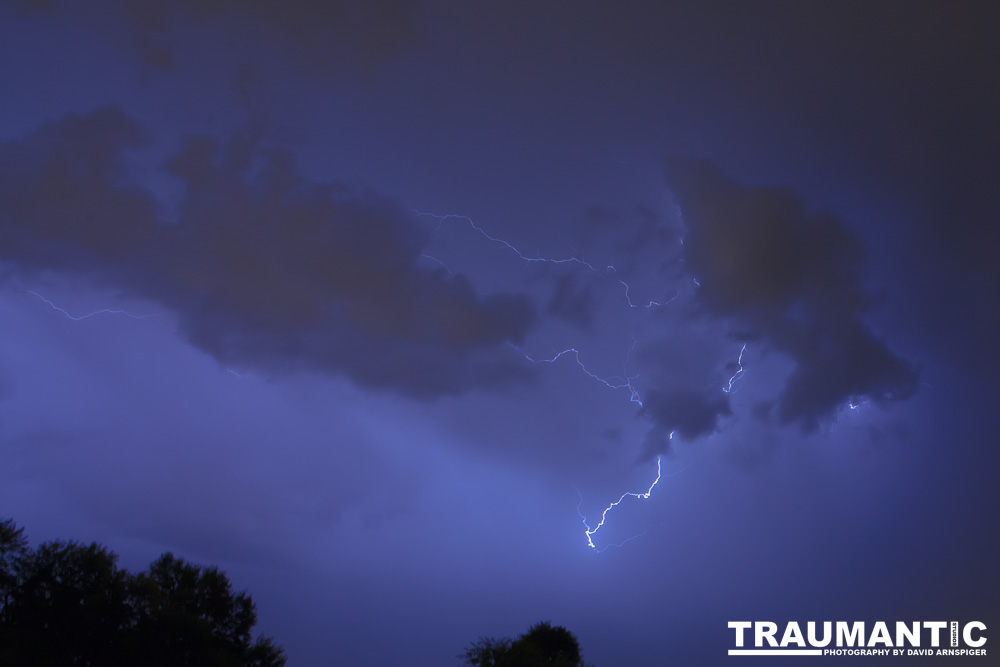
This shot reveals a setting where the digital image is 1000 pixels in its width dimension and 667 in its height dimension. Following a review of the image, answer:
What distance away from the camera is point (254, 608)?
24.6 m

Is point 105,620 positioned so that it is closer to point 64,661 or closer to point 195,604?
point 64,661

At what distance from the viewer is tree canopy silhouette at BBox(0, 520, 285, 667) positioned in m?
18.4

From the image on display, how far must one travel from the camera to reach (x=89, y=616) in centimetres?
1905

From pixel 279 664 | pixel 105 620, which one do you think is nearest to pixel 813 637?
pixel 279 664

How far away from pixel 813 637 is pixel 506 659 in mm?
12450

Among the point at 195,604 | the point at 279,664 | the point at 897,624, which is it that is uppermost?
the point at 897,624

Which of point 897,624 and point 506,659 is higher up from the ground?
point 897,624

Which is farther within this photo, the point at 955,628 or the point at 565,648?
the point at 565,648

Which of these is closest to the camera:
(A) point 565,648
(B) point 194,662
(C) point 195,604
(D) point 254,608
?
(B) point 194,662

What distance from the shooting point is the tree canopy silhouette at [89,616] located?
1836cm

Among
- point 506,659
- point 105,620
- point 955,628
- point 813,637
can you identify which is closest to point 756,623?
point 813,637

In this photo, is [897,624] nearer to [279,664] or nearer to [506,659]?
[506,659]

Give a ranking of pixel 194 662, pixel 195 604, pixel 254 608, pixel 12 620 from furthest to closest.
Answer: pixel 254 608 < pixel 195 604 < pixel 194 662 < pixel 12 620

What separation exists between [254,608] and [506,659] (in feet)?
34.9
